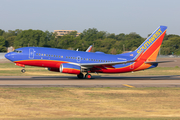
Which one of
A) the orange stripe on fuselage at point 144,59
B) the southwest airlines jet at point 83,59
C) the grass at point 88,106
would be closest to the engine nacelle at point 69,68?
the southwest airlines jet at point 83,59

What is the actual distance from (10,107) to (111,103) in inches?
283

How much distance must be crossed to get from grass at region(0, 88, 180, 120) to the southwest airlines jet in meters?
13.5

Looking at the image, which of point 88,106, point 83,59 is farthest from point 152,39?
point 88,106

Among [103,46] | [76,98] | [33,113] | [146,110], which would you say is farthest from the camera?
[103,46]

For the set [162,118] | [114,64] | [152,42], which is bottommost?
[162,118]

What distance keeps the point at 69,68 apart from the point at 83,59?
132 inches

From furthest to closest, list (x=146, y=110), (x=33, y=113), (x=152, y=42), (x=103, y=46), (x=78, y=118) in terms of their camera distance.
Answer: (x=103, y=46)
(x=152, y=42)
(x=146, y=110)
(x=33, y=113)
(x=78, y=118)

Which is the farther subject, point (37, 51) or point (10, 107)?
point (37, 51)

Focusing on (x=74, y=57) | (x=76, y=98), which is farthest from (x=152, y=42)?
(x=76, y=98)

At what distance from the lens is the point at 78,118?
1431cm

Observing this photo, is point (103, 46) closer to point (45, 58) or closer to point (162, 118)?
point (45, 58)

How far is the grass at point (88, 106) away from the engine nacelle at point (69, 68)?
12441 mm

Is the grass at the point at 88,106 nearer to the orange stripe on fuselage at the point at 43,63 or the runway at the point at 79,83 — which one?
the runway at the point at 79,83

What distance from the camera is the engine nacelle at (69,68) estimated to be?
3550cm
